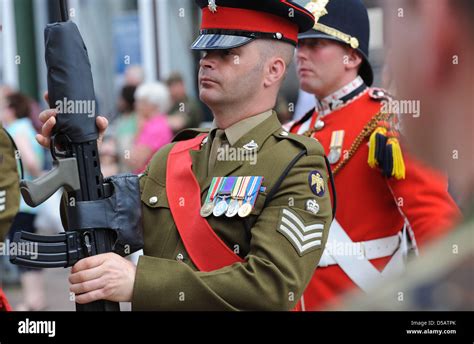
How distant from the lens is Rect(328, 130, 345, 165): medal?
3928 mm

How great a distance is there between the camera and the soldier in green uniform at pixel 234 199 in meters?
2.54

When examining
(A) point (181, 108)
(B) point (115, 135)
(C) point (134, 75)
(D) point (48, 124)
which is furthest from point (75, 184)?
(C) point (134, 75)

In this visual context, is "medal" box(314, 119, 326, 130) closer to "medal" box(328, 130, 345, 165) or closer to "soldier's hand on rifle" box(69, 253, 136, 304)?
"medal" box(328, 130, 345, 165)

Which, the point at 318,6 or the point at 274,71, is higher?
the point at 318,6

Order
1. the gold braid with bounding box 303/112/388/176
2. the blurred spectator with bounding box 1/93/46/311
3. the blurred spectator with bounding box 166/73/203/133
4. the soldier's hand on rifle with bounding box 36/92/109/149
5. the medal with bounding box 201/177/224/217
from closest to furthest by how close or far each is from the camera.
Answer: the soldier's hand on rifle with bounding box 36/92/109/149 → the medal with bounding box 201/177/224/217 → the gold braid with bounding box 303/112/388/176 → the blurred spectator with bounding box 1/93/46/311 → the blurred spectator with bounding box 166/73/203/133

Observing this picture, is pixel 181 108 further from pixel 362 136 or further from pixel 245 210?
pixel 245 210

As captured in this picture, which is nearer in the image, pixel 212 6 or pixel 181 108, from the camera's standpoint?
pixel 212 6

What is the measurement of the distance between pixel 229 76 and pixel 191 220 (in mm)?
398

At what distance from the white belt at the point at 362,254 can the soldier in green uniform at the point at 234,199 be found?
3.79ft

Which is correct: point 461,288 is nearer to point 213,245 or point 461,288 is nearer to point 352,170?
point 352,170

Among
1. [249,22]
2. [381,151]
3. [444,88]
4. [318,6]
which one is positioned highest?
[318,6]

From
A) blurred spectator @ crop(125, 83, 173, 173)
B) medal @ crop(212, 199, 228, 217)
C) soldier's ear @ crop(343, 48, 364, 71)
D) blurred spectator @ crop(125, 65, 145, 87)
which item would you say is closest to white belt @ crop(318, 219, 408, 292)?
soldier's ear @ crop(343, 48, 364, 71)

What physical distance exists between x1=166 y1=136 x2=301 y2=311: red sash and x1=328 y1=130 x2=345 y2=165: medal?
1.15 metres

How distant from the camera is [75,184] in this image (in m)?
2.58
